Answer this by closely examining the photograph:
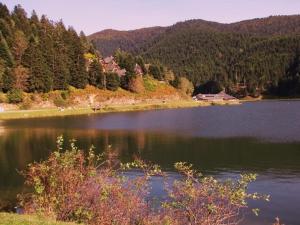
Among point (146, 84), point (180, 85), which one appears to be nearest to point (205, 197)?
point (146, 84)

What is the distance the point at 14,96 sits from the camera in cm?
11631

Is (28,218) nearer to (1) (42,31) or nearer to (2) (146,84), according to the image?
(1) (42,31)

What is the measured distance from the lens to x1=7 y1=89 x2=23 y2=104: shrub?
116 m

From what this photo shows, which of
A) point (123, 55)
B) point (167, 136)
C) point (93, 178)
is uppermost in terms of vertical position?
point (123, 55)

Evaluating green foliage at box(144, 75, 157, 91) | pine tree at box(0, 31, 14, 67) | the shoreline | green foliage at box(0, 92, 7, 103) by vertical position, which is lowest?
the shoreline

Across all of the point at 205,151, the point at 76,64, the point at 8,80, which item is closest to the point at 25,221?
the point at 205,151

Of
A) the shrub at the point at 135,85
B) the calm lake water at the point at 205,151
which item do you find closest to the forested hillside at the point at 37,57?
the shrub at the point at 135,85

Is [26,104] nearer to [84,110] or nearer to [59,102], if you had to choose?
[59,102]

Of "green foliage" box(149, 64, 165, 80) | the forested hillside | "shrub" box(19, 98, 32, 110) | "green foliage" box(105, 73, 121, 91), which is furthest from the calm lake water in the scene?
"green foliage" box(149, 64, 165, 80)

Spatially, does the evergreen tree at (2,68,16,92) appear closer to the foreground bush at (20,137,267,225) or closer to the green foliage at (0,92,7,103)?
the green foliage at (0,92,7,103)

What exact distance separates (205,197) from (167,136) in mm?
46799

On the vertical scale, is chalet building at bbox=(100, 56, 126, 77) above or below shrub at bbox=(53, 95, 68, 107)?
above

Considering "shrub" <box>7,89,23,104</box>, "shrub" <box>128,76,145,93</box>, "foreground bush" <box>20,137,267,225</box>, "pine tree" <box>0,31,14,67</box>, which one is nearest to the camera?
"foreground bush" <box>20,137,267,225</box>

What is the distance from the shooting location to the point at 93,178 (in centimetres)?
1820
